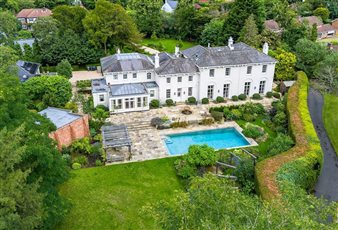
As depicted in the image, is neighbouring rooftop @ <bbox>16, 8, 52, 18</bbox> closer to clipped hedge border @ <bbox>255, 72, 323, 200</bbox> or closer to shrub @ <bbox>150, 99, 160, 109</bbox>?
shrub @ <bbox>150, 99, 160, 109</bbox>

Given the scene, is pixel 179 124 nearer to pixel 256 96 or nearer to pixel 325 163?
pixel 256 96

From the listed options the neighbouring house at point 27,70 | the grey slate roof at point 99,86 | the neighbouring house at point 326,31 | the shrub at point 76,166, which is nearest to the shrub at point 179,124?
the grey slate roof at point 99,86

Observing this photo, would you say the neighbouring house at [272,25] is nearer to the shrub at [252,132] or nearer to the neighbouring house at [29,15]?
the shrub at [252,132]

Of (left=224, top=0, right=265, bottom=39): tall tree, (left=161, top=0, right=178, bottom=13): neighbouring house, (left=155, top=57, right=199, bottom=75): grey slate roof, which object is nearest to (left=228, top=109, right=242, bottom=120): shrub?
(left=155, top=57, right=199, bottom=75): grey slate roof

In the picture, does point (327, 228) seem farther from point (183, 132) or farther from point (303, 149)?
point (183, 132)

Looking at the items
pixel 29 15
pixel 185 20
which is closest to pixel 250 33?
pixel 185 20

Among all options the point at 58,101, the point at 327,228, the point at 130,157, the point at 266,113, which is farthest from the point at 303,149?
the point at 58,101
